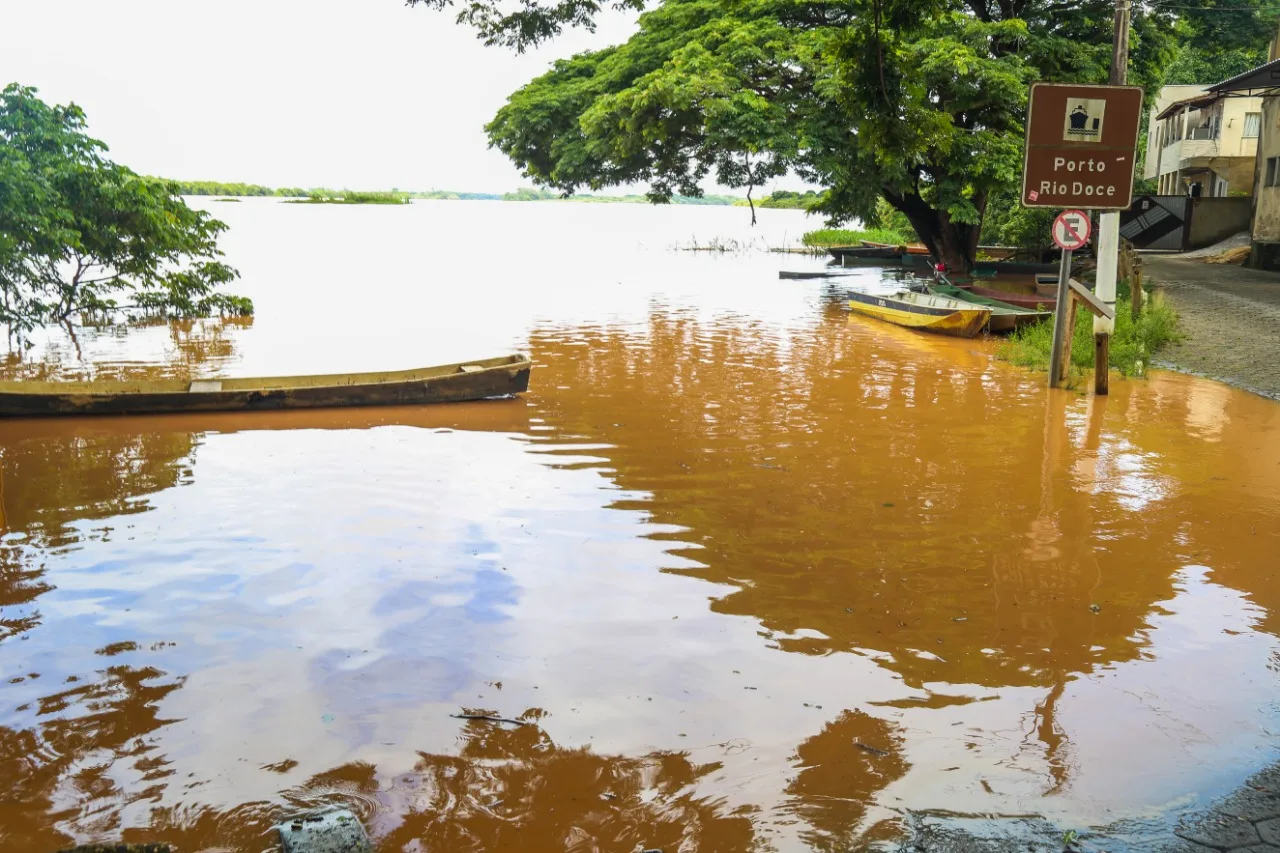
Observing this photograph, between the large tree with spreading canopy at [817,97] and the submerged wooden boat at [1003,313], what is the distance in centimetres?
324

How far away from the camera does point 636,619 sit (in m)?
6.38

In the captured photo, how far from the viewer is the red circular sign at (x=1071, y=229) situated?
12.9 metres

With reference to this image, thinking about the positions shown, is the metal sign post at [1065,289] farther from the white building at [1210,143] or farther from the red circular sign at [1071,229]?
the white building at [1210,143]

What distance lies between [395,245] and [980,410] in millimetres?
51092

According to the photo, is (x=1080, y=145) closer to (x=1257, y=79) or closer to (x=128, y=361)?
(x=1257, y=79)

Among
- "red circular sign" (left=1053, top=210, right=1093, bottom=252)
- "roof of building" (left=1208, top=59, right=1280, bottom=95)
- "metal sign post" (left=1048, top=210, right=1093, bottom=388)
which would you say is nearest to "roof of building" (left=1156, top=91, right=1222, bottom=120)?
"roof of building" (left=1208, top=59, right=1280, bottom=95)

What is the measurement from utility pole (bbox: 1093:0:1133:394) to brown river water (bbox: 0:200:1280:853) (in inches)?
19.8

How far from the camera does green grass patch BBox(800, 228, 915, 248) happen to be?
5804 centimetres

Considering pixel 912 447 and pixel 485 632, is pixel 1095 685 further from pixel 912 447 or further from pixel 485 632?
pixel 912 447

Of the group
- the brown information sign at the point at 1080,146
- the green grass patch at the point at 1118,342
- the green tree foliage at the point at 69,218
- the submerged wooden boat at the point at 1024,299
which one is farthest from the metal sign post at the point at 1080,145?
the green tree foliage at the point at 69,218

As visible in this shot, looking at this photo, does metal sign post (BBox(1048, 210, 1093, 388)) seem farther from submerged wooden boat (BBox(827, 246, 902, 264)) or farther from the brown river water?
submerged wooden boat (BBox(827, 246, 902, 264))

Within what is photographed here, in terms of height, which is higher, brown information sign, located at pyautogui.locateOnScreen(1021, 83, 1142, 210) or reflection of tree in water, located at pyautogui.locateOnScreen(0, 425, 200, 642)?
brown information sign, located at pyautogui.locateOnScreen(1021, 83, 1142, 210)

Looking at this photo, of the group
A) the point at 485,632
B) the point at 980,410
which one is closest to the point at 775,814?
the point at 485,632

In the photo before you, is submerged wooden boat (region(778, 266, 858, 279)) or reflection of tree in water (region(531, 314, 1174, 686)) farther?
submerged wooden boat (region(778, 266, 858, 279))
